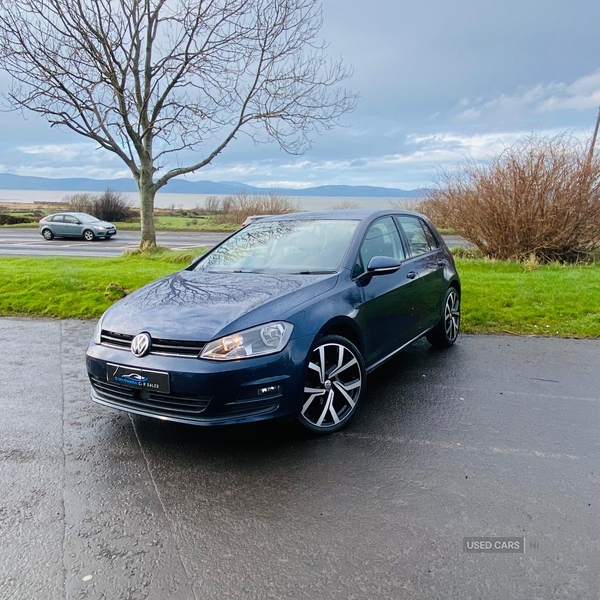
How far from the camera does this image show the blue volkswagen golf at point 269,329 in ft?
10.3

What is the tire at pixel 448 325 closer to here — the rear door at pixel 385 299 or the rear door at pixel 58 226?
the rear door at pixel 385 299

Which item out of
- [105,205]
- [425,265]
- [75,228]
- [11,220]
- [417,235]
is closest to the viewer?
[425,265]

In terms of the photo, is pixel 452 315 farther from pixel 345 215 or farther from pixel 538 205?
pixel 538 205

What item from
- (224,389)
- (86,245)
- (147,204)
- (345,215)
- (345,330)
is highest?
(147,204)

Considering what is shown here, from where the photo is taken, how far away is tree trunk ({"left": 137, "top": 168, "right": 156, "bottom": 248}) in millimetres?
14680

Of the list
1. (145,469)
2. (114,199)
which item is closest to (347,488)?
(145,469)

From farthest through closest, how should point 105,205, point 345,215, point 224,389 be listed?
1. point 105,205
2. point 345,215
3. point 224,389

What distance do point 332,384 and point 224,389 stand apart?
0.88m

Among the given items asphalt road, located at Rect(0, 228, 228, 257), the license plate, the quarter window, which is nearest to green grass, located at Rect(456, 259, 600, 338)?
the quarter window

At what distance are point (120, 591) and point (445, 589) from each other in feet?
4.55

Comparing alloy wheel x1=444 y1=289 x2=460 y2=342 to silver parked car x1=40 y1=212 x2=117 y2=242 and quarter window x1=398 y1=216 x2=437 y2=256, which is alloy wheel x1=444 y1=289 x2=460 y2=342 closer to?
quarter window x1=398 y1=216 x2=437 y2=256

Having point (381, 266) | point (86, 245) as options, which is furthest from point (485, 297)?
point (86, 245)

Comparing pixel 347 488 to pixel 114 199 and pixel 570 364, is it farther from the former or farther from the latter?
pixel 114 199

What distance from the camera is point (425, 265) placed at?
209 inches
